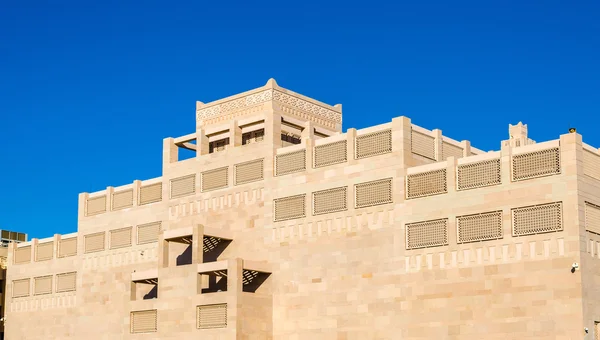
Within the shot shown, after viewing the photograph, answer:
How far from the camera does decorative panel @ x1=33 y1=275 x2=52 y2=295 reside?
6291 cm

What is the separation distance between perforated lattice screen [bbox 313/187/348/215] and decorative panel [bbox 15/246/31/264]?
88.4 ft

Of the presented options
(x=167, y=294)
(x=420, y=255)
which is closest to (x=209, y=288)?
(x=167, y=294)

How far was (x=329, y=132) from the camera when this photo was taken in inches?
2141

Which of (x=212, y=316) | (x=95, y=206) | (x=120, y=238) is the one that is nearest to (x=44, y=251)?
(x=95, y=206)

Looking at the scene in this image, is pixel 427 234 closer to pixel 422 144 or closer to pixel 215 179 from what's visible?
pixel 422 144

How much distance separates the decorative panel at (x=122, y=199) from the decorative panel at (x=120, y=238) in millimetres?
1526

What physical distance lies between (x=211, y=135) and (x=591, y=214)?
2377cm

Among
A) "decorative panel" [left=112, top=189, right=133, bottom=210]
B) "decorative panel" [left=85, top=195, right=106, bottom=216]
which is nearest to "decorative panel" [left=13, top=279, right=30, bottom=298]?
"decorative panel" [left=85, top=195, right=106, bottom=216]

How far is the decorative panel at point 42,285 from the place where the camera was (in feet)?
206

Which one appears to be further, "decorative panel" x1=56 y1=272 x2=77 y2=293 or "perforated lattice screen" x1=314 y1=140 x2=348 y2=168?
"decorative panel" x1=56 y1=272 x2=77 y2=293

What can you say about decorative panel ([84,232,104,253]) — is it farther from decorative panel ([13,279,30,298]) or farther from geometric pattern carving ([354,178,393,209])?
geometric pattern carving ([354,178,393,209])

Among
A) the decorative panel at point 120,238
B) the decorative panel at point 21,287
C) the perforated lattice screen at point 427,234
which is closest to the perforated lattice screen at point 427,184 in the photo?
the perforated lattice screen at point 427,234

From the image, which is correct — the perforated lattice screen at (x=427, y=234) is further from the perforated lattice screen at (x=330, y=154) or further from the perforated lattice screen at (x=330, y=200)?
the perforated lattice screen at (x=330, y=154)

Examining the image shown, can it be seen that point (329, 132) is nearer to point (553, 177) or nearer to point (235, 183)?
point (235, 183)
